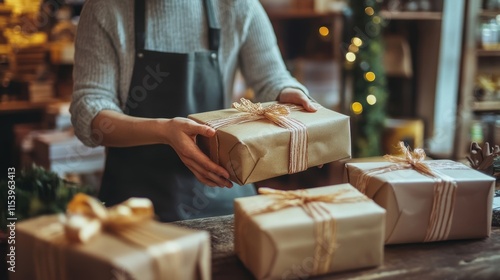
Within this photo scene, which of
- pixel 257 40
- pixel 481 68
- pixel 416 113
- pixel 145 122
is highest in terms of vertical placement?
pixel 257 40

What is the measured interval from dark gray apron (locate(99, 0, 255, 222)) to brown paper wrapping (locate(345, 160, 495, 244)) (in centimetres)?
65

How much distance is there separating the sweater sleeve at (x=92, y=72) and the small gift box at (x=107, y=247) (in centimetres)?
69

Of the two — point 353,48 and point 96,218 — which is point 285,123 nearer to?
point 96,218

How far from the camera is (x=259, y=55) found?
6.06 feet

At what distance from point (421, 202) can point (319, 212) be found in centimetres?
29

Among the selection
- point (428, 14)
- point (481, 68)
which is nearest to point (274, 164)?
point (428, 14)

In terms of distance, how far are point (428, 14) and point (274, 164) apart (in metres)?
4.05

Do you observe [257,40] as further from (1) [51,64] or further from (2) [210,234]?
(1) [51,64]

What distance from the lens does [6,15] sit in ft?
15.1

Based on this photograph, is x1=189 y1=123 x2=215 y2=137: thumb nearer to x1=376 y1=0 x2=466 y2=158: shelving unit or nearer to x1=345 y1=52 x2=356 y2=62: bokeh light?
x1=345 y1=52 x2=356 y2=62: bokeh light

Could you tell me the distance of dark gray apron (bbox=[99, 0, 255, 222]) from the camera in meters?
1.72

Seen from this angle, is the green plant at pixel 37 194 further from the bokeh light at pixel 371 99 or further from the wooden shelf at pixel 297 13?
the wooden shelf at pixel 297 13

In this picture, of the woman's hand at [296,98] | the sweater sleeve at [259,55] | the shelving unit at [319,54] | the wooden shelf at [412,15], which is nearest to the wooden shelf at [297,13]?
the shelving unit at [319,54]

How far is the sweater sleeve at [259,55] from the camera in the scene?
182 centimetres
